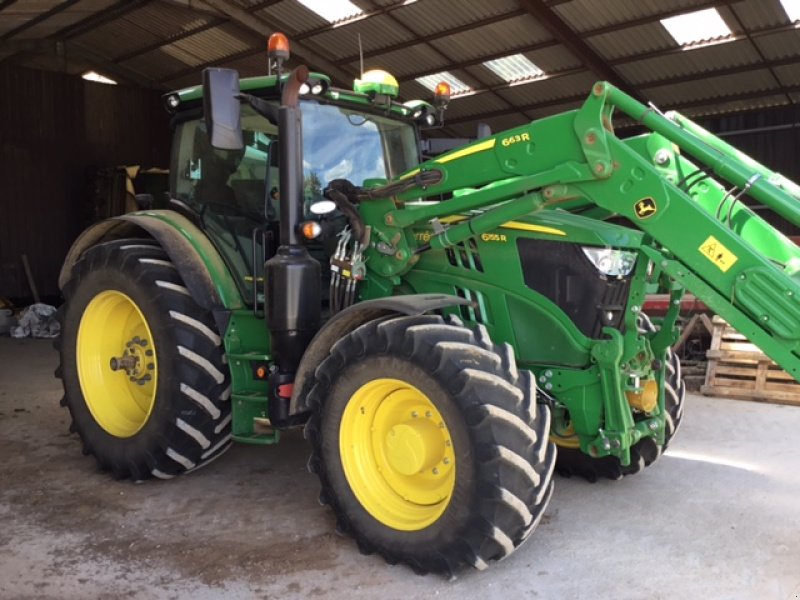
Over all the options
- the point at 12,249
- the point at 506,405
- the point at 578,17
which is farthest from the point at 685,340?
the point at 12,249

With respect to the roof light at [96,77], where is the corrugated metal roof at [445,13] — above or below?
below

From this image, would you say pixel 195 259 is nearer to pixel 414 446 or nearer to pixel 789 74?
pixel 414 446

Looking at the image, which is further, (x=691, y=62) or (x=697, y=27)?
(x=691, y=62)

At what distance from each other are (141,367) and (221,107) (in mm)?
1921

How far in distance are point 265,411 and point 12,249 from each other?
13.5 m

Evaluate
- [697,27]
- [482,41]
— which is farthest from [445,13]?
[697,27]

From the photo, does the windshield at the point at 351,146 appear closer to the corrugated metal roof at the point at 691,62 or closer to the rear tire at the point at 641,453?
the rear tire at the point at 641,453

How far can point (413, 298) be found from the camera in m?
3.49

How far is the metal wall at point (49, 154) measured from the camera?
50.6 ft

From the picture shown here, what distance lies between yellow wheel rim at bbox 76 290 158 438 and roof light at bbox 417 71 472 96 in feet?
31.4

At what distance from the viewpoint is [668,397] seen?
177 inches

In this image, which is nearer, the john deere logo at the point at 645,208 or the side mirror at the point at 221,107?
the john deere logo at the point at 645,208

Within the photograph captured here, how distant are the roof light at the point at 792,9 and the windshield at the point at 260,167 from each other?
7382 mm

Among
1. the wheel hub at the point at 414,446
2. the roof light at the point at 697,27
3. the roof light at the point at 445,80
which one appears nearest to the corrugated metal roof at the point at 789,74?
the roof light at the point at 697,27
